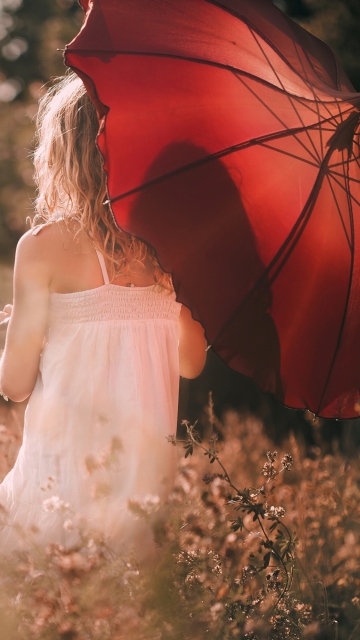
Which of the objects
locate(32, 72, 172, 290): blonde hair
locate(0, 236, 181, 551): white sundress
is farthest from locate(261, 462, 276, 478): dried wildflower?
locate(32, 72, 172, 290): blonde hair

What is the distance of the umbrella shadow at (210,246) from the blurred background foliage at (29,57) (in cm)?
180

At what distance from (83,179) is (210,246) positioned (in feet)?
1.39

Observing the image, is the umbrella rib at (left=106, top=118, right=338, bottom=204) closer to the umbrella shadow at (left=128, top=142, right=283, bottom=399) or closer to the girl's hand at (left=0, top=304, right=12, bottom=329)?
the umbrella shadow at (left=128, top=142, right=283, bottom=399)

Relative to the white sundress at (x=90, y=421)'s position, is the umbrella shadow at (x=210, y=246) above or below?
above

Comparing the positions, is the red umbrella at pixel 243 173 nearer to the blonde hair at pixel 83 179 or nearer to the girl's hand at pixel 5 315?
the blonde hair at pixel 83 179

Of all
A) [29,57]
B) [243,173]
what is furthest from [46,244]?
[29,57]

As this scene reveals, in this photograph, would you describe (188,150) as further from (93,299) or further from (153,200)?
(93,299)

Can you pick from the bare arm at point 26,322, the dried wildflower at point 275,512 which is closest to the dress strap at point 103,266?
the bare arm at point 26,322

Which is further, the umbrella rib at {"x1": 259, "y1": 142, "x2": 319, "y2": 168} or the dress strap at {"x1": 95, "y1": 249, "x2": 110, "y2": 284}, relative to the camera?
the umbrella rib at {"x1": 259, "y1": 142, "x2": 319, "y2": 168}

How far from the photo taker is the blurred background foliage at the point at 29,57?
15.1 ft

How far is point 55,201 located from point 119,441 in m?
0.79

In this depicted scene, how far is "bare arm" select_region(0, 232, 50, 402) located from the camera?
210 centimetres

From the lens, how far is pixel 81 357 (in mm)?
2148

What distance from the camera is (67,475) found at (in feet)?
6.95
